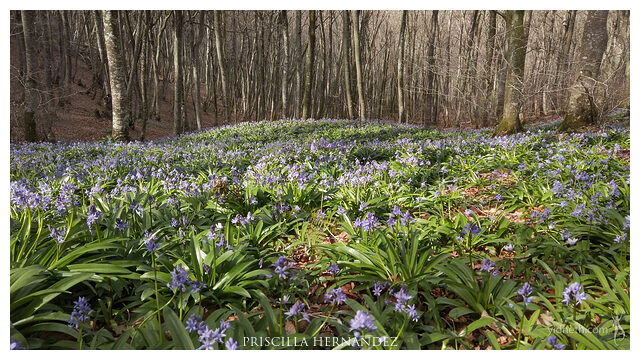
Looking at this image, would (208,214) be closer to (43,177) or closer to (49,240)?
(49,240)

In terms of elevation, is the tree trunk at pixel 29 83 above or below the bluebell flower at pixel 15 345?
above

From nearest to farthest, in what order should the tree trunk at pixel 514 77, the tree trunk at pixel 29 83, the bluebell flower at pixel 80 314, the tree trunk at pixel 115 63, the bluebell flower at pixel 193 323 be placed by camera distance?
1. the bluebell flower at pixel 193 323
2. the bluebell flower at pixel 80 314
3. the tree trunk at pixel 115 63
4. the tree trunk at pixel 29 83
5. the tree trunk at pixel 514 77

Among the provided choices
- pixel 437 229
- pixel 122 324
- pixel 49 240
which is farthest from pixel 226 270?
pixel 437 229

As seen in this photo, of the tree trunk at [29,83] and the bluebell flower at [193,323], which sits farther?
the tree trunk at [29,83]

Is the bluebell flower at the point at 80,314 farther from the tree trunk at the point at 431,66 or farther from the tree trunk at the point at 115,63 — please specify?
the tree trunk at the point at 431,66

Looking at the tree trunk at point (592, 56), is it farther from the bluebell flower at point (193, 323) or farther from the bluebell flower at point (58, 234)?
the bluebell flower at point (58, 234)

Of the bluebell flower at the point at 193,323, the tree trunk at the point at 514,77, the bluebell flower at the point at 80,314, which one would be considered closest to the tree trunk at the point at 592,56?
the tree trunk at the point at 514,77

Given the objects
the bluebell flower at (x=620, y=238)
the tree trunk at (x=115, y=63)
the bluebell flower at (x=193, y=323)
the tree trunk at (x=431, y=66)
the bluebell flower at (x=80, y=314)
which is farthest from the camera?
the tree trunk at (x=431, y=66)

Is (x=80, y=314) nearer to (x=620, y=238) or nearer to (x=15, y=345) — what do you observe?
(x=15, y=345)

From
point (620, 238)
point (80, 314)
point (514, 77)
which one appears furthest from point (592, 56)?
point (80, 314)

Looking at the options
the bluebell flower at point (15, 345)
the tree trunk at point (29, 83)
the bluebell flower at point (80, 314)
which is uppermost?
the tree trunk at point (29, 83)

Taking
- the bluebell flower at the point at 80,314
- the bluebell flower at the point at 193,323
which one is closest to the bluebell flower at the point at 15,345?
the bluebell flower at the point at 80,314
